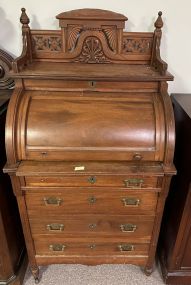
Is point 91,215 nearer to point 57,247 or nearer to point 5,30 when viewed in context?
point 57,247

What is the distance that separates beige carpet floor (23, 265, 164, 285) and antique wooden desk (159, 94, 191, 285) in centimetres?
17

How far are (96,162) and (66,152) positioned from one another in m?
0.17

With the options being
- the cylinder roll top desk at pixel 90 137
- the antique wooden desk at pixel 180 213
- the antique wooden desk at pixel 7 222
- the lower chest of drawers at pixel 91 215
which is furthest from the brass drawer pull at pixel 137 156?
the antique wooden desk at pixel 7 222

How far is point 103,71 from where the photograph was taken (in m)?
1.39

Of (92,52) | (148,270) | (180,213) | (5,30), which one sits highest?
(5,30)

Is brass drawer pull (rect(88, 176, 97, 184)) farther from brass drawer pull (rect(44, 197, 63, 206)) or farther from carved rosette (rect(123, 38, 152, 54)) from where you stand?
carved rosette (rect(123, 38, 152, 54))

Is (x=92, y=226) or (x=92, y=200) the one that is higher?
(x=92, y=200)

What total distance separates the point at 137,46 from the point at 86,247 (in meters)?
1.37

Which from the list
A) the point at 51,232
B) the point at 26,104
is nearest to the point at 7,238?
Result: the point at 51,232

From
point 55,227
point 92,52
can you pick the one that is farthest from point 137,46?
point 55,227

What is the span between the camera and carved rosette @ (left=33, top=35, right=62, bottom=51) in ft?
4.88

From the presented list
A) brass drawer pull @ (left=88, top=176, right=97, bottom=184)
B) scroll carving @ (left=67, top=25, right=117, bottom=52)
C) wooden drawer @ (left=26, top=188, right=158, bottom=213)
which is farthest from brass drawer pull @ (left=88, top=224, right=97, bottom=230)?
scroll carving @ (left=67, top=25, right=117, bottom=52)

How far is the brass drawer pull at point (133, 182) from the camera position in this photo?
130 centimetres

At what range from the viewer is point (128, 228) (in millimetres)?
1510
